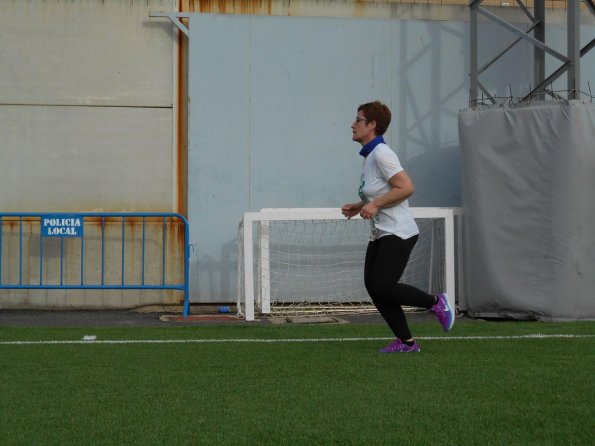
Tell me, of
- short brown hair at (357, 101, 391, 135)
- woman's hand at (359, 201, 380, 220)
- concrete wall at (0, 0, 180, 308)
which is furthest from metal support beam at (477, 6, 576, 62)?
woman's hand at (359, 201, 380, 220)

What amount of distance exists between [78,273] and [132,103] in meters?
2.24

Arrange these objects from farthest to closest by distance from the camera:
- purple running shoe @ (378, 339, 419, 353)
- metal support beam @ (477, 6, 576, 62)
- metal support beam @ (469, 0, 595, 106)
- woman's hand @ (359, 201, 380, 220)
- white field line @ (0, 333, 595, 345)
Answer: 1. metal support beam @ (469, 0, 595, 106)
2. metal support beam @ (477, 6, 576, 62)
3. white field line @ (0, 333, 595, 345)
4. purple running shoe @ (378, 339, 419, 353)
5. woman's hand @ (359, 201, 380, 220)

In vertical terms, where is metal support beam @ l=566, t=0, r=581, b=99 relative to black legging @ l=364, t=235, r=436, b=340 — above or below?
above

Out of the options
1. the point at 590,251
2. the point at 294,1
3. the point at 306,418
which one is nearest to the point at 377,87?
the point at 294,1

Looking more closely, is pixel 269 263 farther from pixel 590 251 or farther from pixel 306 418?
pixel 306 418

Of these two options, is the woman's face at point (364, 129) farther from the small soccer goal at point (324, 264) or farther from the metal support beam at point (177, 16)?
the metal support beam at point (177, 16)

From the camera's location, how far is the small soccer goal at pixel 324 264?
12.3 metres

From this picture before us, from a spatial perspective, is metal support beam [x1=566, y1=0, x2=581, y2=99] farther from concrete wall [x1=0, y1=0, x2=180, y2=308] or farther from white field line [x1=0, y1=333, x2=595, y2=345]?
concrete wall [x1=0, y1=0, x2=180, y2=308]

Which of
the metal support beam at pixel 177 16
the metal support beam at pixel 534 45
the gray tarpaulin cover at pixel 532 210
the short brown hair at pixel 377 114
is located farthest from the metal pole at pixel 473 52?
the short brown hair at pixel 377 114

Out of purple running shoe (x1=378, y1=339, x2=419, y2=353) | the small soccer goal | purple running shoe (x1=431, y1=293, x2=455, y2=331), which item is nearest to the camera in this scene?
purple running shoe (x1=378, y1=339, x2=419, y2=353)

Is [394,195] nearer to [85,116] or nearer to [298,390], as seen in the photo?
[298,390]

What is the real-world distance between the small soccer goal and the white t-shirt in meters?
4.91

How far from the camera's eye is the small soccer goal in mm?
12328

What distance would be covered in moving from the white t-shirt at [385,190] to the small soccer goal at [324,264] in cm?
491
